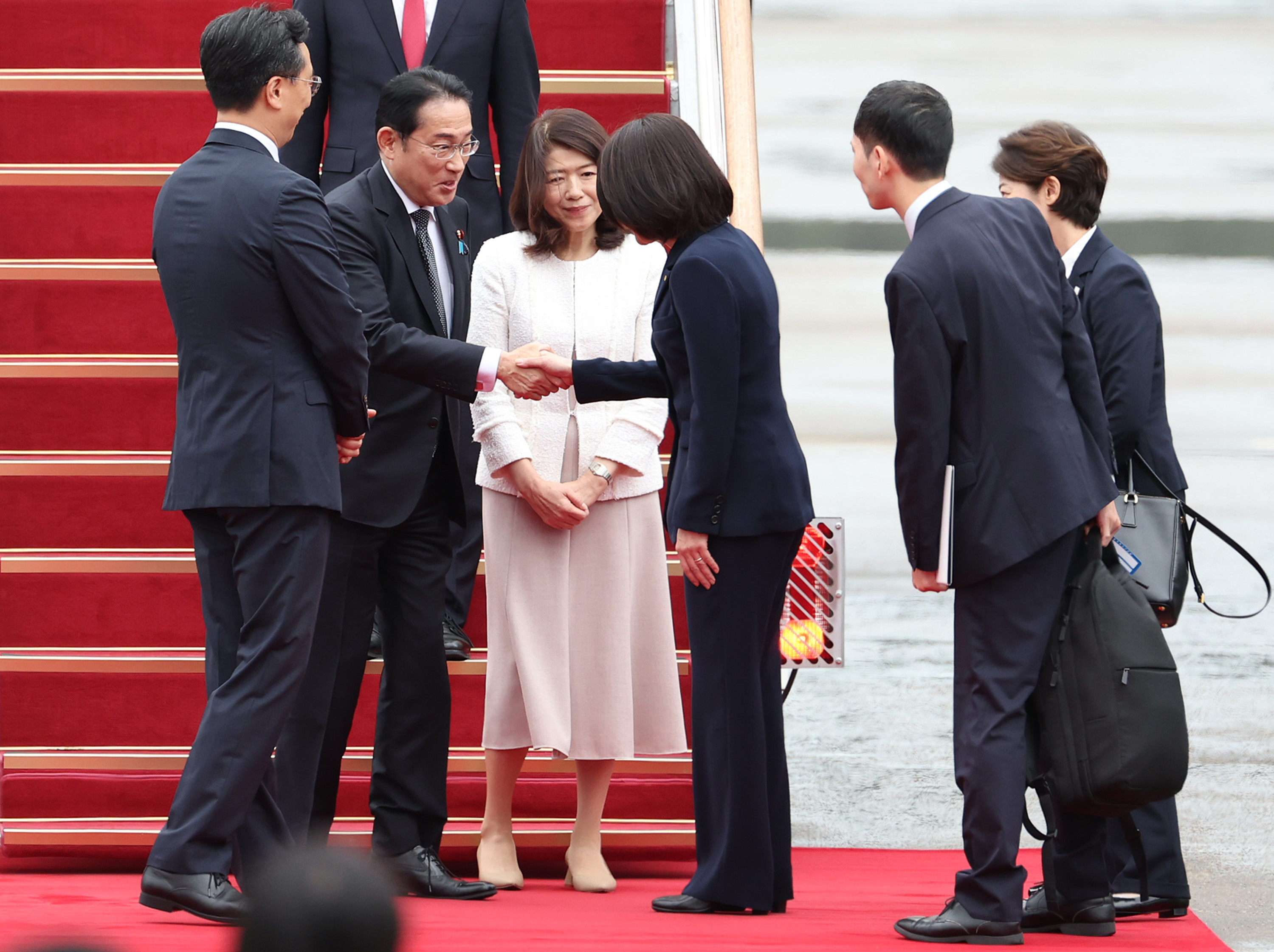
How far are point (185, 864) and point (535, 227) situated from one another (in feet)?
4.68

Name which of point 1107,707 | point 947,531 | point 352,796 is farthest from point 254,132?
point 1107,707

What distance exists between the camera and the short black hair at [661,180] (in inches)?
111

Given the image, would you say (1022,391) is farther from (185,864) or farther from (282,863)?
(282,863)

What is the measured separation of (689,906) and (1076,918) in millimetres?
668

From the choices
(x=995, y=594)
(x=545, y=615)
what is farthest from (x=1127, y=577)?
(x=545, y=615)

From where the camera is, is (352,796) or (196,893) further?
(352,796)

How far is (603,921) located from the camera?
2.65m

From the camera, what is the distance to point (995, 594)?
103 inches

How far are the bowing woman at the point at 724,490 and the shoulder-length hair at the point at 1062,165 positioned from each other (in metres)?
0.65

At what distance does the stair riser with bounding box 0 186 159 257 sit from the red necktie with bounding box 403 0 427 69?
2.45ft

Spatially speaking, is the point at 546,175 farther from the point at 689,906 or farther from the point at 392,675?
the point at 689,906

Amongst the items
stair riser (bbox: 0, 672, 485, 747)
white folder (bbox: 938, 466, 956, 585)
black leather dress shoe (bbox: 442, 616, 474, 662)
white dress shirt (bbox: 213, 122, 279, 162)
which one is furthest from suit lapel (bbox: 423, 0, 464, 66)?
white folder (bbox: 938, 466, 956, 585)

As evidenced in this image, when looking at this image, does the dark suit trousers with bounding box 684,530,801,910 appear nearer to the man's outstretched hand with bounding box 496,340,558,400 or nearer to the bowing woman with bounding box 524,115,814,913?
the bowing woman with bounding box 524,115,814,913

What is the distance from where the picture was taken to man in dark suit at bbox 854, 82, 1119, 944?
256cm
